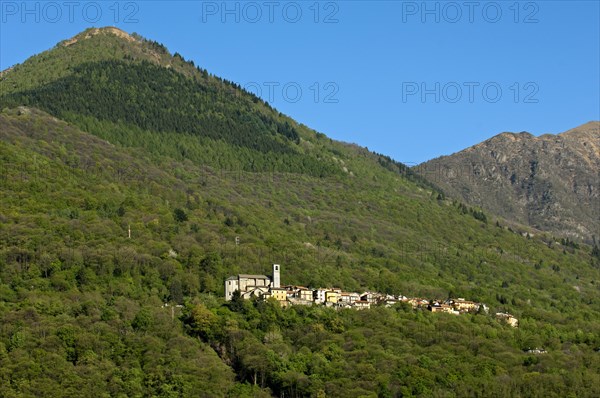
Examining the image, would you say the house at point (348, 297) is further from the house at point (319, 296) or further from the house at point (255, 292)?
the house at point (255, 292)

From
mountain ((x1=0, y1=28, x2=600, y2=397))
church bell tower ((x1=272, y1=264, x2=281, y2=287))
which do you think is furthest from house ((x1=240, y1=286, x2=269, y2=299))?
church bell tower ((x1=272, y1=264, x2=281, y2=287))

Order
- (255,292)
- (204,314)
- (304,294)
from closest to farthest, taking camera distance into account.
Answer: (204,314)
(255,292)
(304,294)

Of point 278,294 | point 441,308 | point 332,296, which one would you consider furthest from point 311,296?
point 441,308

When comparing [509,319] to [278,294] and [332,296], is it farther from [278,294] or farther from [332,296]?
[278,294]

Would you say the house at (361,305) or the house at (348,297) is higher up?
the house at (348,297)

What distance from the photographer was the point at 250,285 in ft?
431

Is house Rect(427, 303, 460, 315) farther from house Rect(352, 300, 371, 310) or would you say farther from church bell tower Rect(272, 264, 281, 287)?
church bell tower Rect(272, 264, 281, 287)

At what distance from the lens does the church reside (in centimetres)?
12850

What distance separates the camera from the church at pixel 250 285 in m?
128

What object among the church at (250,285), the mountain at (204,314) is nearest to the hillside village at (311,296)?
the church at (250,285)

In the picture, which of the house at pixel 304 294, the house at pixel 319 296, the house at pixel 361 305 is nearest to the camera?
the house at pixel 304 294

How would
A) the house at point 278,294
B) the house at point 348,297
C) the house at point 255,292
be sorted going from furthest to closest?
the house at point 348,297
the house at point 278,294
the house at point 255,292

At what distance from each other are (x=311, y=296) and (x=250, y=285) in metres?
6.91

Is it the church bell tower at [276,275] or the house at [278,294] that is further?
the church bell tower at [276,275]
